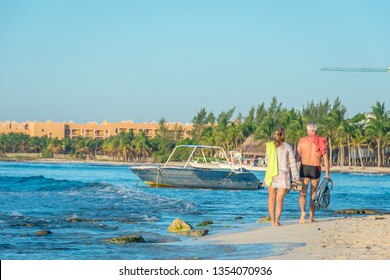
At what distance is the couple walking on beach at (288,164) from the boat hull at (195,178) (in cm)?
2330

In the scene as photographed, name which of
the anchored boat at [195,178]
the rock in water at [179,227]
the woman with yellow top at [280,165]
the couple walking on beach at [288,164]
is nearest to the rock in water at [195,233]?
the rock in water at [179,227]

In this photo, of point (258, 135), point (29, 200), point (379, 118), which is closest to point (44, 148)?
point (258, 135)

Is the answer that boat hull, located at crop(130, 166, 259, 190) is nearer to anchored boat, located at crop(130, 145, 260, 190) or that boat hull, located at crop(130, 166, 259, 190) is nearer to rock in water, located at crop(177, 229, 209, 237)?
anchored boat, located at crop(130, 145, 260, 190)

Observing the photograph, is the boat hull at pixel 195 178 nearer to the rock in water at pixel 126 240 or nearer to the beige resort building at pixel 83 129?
the rock in water at pixel 126 240

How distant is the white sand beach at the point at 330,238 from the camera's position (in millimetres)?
10148

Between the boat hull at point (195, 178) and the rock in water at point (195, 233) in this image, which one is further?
the boat hull at point (195, 178)

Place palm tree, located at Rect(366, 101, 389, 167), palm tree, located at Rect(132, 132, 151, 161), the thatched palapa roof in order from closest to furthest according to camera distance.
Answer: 1. palm tree, located at Rect(366, 101, 389, 167)
2. the thatched palapa roof
3. palm tree, located at Rect(132, 132, 151, 161)

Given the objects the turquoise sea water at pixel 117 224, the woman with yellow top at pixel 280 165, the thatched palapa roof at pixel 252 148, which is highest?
the thatched palapa roof at pixel 252 148

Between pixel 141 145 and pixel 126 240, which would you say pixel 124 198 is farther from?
pixel 141 145

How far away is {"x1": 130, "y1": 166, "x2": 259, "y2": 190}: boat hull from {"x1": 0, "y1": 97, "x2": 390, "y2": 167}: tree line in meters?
53.9

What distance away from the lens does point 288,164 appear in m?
13.2

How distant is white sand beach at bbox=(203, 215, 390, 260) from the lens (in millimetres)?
10148

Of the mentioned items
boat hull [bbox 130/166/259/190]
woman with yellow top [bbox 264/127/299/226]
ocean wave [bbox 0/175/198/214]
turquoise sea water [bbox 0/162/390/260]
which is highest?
woman with yellow top [bbox 264/127/299/226]

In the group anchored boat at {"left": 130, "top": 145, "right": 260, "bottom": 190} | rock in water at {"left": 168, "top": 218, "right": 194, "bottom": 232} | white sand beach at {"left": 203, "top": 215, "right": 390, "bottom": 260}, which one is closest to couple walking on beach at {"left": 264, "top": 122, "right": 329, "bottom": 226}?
white sand beach at {"left": 203, "top": 215, "right": 390, "bottom": 260}
